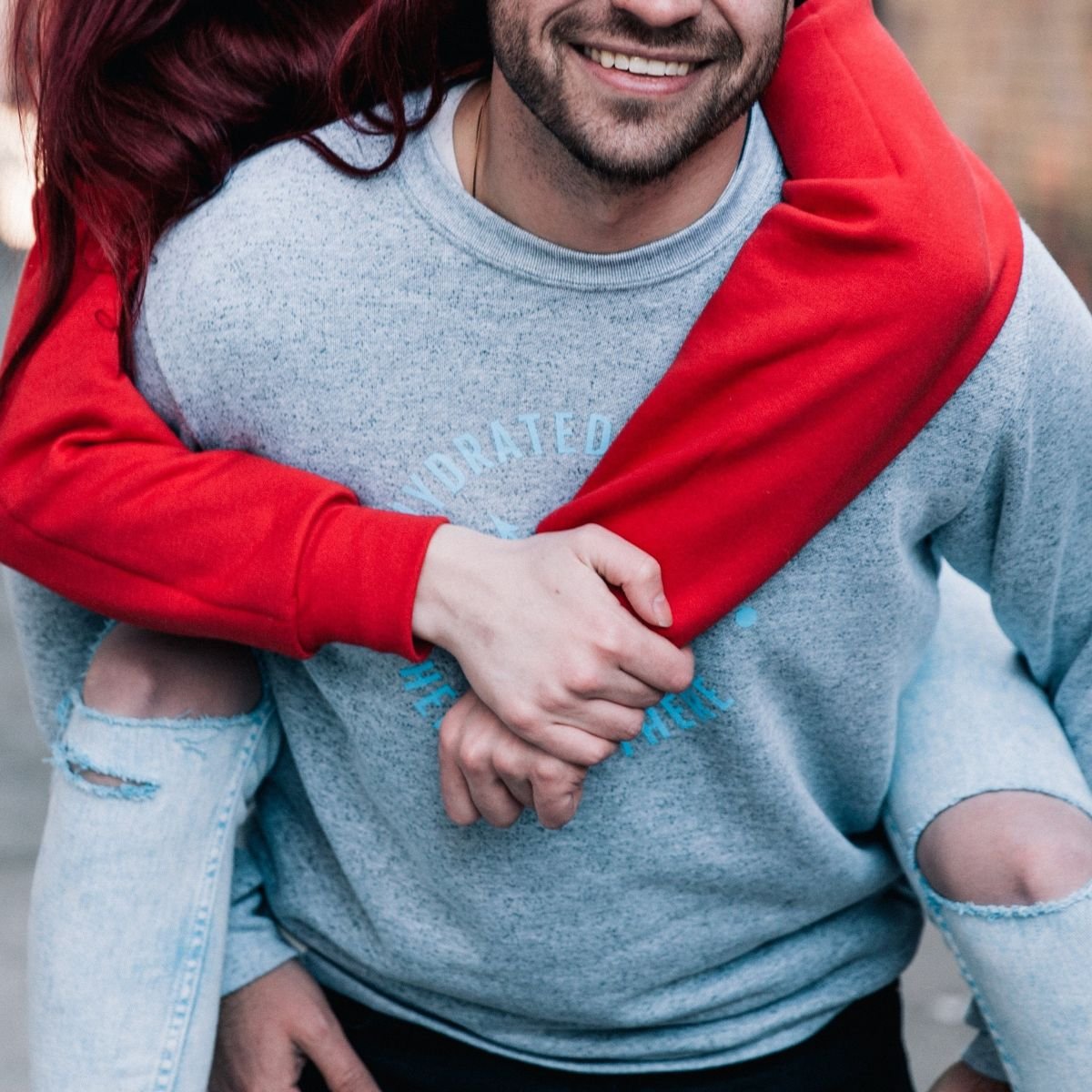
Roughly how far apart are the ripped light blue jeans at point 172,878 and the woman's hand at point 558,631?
0.36 m

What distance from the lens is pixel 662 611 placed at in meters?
1.62

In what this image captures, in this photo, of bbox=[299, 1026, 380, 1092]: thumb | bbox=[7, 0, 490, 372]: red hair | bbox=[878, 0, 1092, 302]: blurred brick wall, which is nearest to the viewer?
bbox=[7, 0, 490, 372]: red hair

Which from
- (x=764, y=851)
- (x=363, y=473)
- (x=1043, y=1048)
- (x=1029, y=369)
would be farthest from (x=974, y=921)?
(x=363, y=473)

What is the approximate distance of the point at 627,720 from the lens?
165 centimetres

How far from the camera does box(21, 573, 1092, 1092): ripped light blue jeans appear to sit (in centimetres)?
177

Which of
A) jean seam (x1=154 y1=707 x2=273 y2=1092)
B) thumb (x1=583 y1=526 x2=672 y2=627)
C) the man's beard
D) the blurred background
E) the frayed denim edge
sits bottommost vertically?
the blurred background

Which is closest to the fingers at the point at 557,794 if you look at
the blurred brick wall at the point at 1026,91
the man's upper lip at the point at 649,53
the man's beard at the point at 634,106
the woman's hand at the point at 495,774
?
the woman's hand at the point at 495,774

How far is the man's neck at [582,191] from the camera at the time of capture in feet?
5.65

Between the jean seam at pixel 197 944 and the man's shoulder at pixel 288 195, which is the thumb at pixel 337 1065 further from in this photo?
the man's shoulder at pixel 288 195

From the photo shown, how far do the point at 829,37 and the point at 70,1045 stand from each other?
4.47 ft

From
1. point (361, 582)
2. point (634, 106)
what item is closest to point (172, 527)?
point (361, 582)

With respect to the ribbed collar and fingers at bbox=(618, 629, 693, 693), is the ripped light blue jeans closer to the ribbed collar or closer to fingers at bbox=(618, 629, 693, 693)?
fingers at bbox=(618, 629, 693, 693)

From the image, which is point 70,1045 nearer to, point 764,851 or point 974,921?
point 764,851

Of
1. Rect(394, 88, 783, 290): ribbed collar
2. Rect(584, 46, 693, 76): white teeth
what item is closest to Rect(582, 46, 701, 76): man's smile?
Rect(584, 46, 693, 76): white teeth
